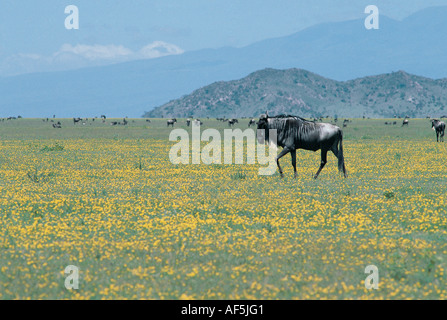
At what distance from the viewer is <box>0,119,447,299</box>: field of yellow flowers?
29.1 feet

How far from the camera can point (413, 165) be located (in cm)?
2711

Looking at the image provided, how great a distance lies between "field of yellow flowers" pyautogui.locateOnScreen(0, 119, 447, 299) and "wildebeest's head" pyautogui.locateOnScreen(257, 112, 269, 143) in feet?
5.60

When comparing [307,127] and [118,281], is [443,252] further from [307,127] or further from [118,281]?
[307,127]

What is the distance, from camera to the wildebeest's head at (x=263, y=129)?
860 inches

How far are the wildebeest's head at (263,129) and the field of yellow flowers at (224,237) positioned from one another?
171 cm

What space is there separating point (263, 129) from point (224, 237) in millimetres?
10621

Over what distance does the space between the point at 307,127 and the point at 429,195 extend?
621cm
